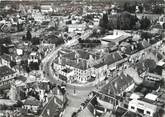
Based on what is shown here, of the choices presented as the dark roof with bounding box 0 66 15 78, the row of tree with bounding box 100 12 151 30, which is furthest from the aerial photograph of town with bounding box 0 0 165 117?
the row of tree with bounding box 100 12 151 30

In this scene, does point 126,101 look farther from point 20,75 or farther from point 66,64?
point 20,75

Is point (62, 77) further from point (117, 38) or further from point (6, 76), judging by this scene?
point (117, 38)

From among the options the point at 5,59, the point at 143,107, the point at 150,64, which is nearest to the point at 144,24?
the point at 150,64

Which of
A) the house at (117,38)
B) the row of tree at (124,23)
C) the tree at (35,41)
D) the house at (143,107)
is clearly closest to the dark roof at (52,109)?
the house at (143,107)

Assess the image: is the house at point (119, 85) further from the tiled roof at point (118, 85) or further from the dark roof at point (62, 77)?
the dark roof at point (62, 77)

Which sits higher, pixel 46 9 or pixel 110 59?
pixel 46 9

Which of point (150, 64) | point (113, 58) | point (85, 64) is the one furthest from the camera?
point (113, 58)
